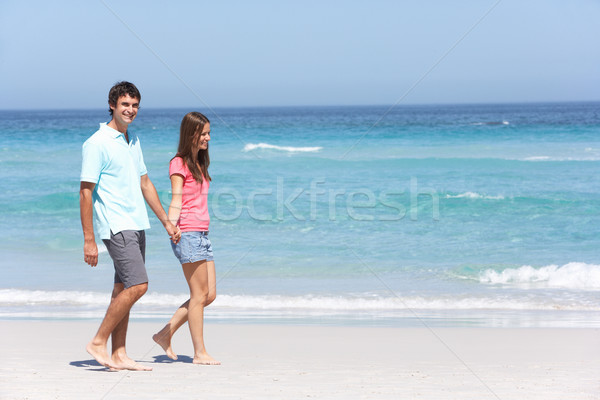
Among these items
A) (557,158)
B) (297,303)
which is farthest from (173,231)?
(557,158)

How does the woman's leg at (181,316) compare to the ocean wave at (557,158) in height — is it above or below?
above

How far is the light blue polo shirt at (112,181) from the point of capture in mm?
3355

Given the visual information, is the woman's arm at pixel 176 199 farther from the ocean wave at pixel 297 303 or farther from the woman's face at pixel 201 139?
the ocean wave at pixel 297 303

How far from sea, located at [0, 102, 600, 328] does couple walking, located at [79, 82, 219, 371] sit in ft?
6.77

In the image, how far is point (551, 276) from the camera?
7645 millimetres

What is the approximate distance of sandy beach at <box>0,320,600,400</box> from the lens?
10.9ft

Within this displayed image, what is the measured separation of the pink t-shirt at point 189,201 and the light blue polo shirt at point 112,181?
258mm

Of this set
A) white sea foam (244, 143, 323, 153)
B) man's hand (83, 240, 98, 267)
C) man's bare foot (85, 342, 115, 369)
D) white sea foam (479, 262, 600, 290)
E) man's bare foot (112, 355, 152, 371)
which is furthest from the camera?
white sea foam (244, 143, 323, 153)

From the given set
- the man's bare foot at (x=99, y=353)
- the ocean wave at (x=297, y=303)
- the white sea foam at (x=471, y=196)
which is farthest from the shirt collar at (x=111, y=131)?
the white sea foam at (x=471, y=196)

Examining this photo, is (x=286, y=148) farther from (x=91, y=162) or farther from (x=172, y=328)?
(x=91, y=162)

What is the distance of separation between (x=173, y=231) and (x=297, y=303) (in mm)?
3176

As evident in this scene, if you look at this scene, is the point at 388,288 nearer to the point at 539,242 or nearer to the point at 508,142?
the point at 539,242

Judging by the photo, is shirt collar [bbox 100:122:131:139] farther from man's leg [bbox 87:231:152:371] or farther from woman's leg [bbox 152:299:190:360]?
woman's leg [bbox 152:299:190:360]

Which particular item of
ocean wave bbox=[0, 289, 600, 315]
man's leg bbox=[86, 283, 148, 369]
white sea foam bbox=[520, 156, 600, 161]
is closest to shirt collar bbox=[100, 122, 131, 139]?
man's leg bbox=[86, 283, 148, 369]
